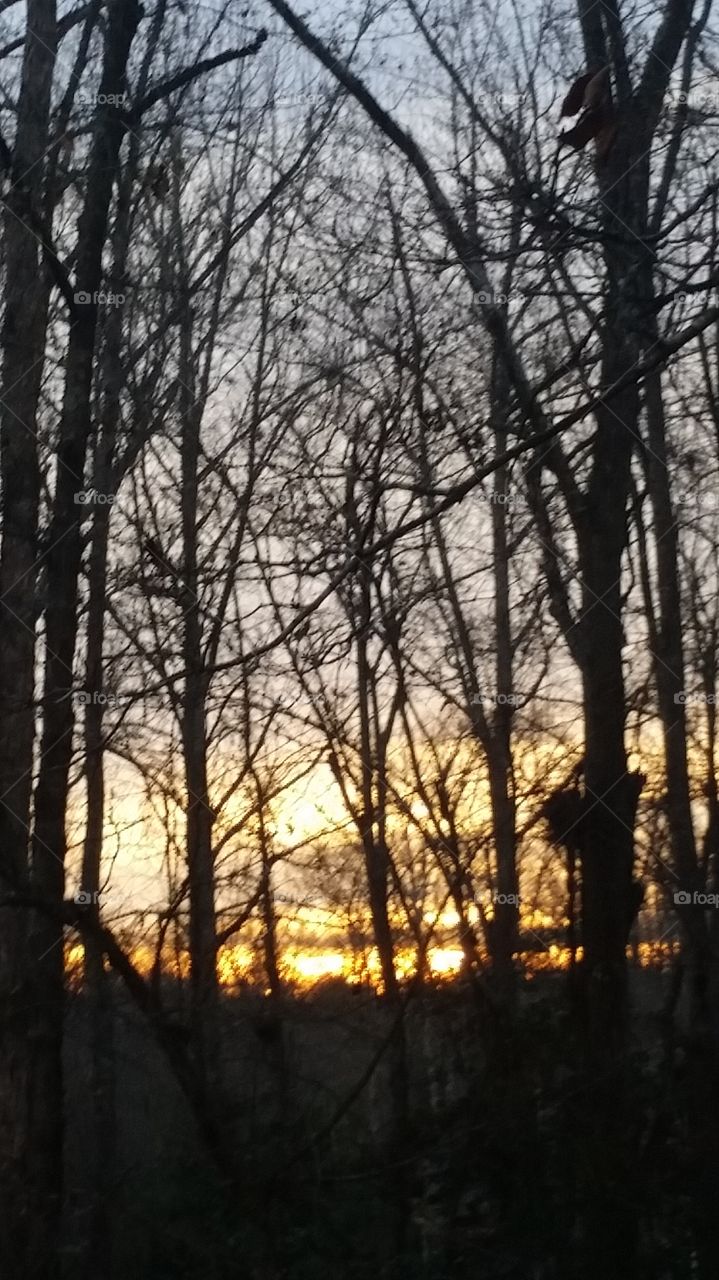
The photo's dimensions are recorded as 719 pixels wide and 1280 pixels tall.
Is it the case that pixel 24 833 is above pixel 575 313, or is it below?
below

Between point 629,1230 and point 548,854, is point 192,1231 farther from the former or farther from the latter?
point 548,854

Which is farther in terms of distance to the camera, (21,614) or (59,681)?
(21,614)

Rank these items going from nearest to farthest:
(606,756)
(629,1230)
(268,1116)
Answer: (629,1230) → (268,1116) → (606,756)

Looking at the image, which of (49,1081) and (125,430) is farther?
(125,430)

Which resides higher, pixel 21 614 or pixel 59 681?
pixel 21 614

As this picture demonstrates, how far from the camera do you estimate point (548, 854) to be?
8062 millimetres

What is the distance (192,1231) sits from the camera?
575 centimetres

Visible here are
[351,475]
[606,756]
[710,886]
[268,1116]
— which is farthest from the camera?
[710,886]

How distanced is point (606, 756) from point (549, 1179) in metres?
2.17

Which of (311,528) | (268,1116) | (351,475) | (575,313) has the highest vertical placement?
(575,313)

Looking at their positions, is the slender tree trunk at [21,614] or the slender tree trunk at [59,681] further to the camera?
the slender tree trunk at [59,681]

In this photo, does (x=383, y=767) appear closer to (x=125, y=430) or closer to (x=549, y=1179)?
(x=549, y=1179)

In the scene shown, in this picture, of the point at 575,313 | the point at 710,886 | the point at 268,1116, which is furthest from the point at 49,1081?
the point at 575,313

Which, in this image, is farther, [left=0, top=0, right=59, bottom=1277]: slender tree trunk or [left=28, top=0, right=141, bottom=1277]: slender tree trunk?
[left=28, top=0, right=141, bottom=1277]: slender tree trunk
